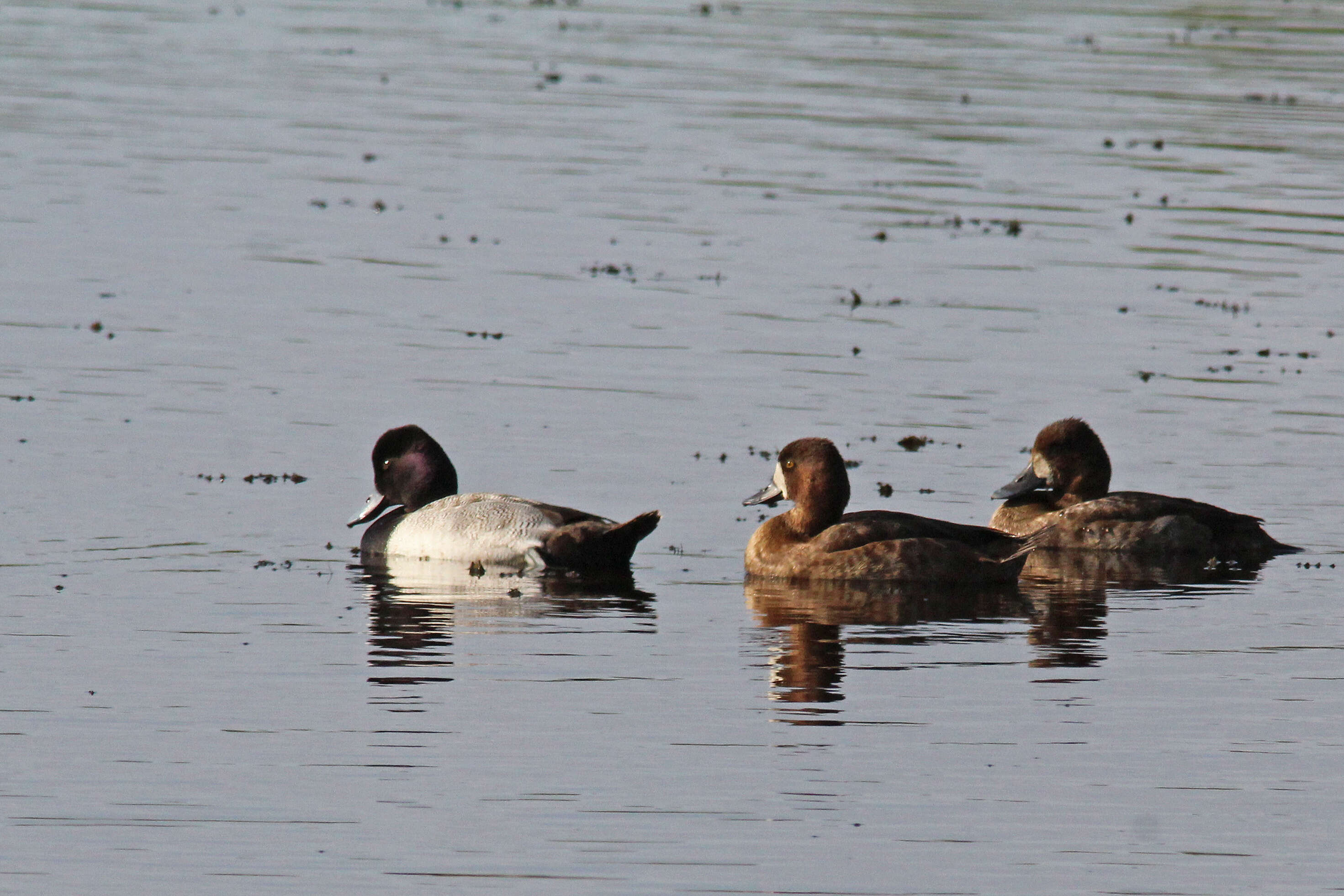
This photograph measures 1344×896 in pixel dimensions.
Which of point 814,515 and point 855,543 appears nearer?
point 855,543

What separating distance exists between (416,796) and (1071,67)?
4372cm

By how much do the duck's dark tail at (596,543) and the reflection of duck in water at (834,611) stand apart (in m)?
0.85

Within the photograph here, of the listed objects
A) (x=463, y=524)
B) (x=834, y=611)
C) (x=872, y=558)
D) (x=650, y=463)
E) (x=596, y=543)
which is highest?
(x=650, y=463)

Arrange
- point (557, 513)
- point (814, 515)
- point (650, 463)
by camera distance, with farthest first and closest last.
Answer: point (650, 463) → point (814, 515) → point (557, 513)

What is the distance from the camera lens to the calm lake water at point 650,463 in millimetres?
10023

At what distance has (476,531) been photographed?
16.1 metres

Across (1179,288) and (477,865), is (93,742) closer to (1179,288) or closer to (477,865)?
(477,865)

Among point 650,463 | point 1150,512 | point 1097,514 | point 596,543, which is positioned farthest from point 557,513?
point 1150,512

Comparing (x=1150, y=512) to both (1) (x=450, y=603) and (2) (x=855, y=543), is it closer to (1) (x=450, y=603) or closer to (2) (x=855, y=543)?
(2) (x=855, y=543)

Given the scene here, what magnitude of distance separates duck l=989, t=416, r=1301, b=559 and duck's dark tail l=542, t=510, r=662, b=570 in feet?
10.6

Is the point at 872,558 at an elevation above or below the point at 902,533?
below

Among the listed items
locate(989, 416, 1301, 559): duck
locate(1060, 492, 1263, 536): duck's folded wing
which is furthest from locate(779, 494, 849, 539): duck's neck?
locate(1060, 492, 1263, 536): duck's folded wing

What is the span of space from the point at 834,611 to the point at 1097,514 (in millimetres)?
3258

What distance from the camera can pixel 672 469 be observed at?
728 inches
